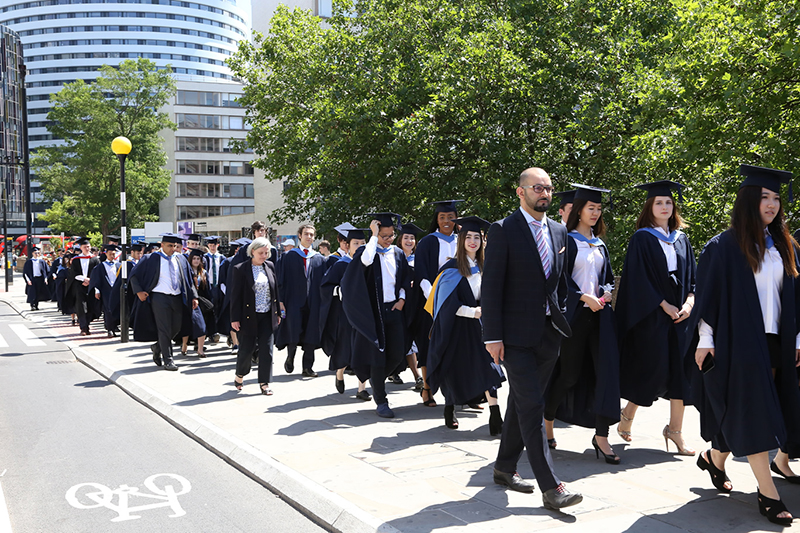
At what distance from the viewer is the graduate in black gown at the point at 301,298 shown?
455 inches

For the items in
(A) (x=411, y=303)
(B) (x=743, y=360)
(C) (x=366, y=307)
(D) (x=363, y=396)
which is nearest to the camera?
(B) (x=743, y=360)

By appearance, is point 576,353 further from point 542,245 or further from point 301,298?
point 301,298

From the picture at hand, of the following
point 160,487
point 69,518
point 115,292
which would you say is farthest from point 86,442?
point 115,292

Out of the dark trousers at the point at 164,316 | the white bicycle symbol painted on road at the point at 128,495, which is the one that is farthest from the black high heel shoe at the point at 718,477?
the dark trousers at the point at 164,316

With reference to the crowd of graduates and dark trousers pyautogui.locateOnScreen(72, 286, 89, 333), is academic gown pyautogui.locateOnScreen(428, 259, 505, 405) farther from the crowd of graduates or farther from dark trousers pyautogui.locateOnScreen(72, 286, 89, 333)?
dark trousers pyautogui.locateOnScreen(72, 286, 89, 333)

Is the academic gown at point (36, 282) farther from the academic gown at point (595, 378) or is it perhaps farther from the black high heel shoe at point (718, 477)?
the black high heel shoe at point (718, 477)

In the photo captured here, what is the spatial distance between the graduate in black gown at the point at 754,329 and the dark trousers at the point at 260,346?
594cm

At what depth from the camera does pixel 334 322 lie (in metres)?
11.0

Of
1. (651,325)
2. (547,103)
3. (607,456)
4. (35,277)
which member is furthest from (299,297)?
(35,277)

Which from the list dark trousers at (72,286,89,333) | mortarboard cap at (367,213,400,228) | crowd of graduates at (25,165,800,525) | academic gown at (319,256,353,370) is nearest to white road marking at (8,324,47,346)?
dark trousers at (72,286,89,333)

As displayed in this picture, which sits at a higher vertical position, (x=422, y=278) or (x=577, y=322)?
(x=422, y=278)

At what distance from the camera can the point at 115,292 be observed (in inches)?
676

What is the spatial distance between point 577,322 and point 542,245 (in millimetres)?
1482

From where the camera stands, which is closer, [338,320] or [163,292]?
[338,320]
